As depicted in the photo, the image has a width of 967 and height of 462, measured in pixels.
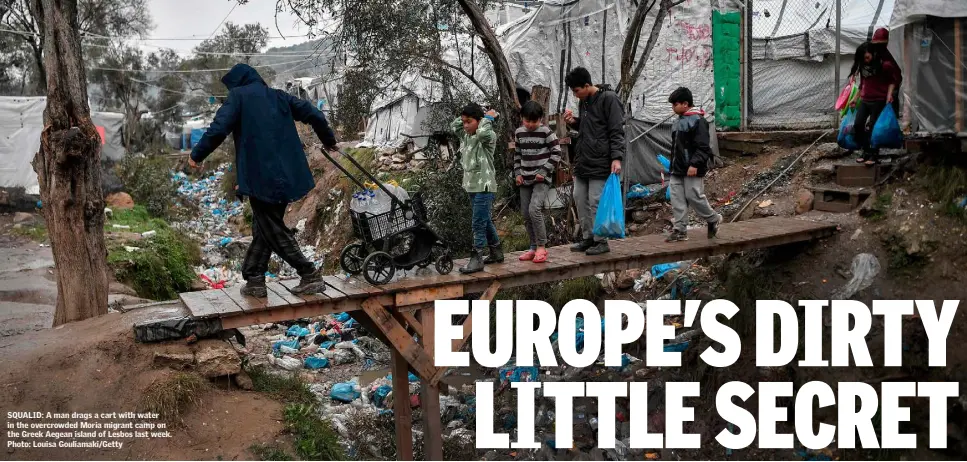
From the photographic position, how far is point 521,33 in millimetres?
12766

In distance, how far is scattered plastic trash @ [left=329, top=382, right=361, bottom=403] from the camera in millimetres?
7156

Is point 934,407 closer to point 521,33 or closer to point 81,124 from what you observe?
point 81,124

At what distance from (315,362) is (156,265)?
387 cm

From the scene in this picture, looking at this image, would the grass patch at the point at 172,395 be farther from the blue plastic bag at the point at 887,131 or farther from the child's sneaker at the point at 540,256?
the blue plastic bag at the point at 887,131

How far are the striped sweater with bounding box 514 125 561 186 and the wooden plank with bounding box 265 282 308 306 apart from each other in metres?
1.98

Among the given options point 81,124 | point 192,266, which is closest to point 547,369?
point 81,124

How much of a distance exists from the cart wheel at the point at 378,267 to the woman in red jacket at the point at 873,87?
505 centimetres

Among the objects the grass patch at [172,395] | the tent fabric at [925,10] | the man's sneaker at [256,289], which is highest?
the tent fabric at [925,10]

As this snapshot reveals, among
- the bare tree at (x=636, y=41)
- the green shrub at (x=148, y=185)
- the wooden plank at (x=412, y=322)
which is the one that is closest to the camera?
the wooden plank at (x=412, y=322)

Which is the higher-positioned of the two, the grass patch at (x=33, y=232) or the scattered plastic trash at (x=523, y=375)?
the grass patch at (x=33, y=232)

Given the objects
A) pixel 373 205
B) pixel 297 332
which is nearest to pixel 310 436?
pixel 373 205

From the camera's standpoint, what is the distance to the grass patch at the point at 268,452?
4824 millimetres

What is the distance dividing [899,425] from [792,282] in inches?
69.7

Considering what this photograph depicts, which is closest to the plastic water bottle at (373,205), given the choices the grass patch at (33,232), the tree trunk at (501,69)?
the tree trunk at (501,69)
